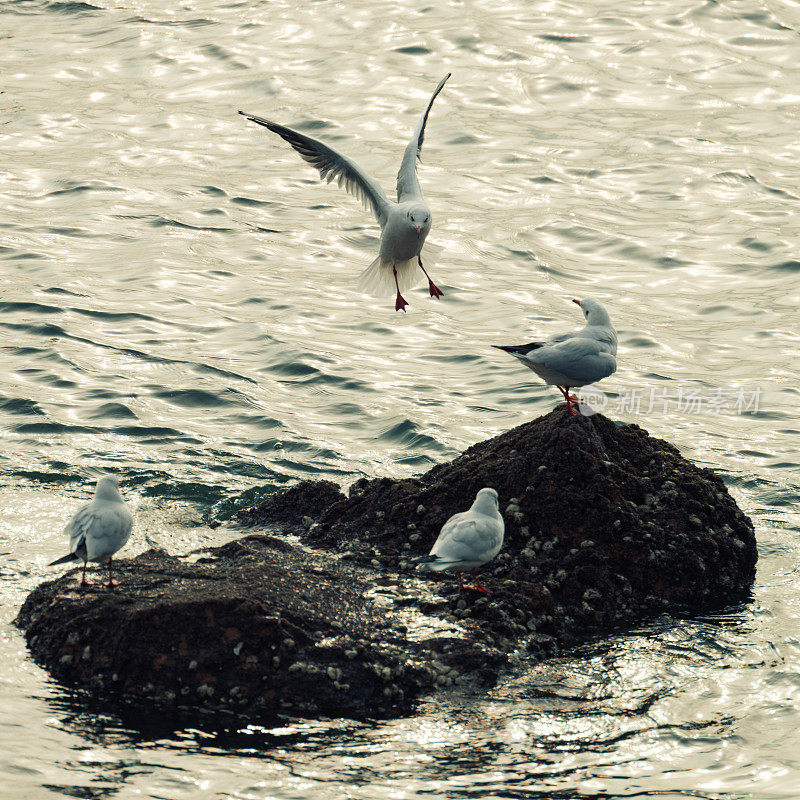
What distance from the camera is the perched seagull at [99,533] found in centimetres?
787

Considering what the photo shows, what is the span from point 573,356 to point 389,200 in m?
3.80

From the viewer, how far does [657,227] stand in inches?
814

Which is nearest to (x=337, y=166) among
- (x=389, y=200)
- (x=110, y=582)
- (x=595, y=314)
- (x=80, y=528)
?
(x=389, y=200)

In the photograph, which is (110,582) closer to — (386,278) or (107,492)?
(107,492)

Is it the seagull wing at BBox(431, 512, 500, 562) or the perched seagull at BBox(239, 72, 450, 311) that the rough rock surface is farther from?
the perched seagull at BBox(239, 72, 450, 311)

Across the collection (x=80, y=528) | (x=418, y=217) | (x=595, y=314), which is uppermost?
(x=418, y=217)

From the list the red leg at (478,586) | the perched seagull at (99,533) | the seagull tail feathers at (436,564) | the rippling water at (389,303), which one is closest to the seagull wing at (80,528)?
the perched seagull at (99,533)

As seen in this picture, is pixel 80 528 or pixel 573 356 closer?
pixel 80 528

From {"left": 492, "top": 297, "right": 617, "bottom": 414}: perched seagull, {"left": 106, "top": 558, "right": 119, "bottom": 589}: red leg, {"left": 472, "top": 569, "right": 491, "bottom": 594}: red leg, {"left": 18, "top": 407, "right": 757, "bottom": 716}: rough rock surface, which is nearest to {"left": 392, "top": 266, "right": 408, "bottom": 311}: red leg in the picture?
{"left": 18, "top": 407, "right": 757, "bottom": 716}: rough rock surface

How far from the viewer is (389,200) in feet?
38.0

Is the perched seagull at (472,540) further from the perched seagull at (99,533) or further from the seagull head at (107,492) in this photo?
the seagull head at (107,492)

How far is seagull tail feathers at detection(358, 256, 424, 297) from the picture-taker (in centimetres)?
1248

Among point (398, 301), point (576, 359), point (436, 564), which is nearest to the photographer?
point (436, 564)
